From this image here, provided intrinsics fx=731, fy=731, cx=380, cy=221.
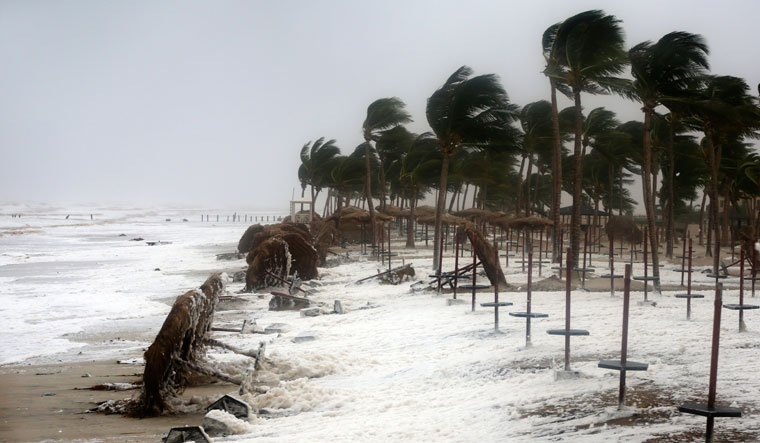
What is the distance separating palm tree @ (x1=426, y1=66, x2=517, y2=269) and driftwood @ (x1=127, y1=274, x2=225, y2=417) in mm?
14375

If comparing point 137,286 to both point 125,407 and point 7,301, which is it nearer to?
point 7,301

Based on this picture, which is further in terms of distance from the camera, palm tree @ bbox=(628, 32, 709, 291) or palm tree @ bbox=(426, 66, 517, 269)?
palm tree @ bbox=(426, 66, 517, 269)

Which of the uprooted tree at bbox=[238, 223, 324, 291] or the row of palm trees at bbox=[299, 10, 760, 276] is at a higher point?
the row of palm trees at bbox=[299, 10, 760, 276]

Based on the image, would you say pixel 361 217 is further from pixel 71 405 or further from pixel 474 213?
pixel 71 405

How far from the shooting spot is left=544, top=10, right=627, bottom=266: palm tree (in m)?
22.4

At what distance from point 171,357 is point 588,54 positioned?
61.1 ft

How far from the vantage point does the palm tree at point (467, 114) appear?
74.4 feet

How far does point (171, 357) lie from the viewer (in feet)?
24.1

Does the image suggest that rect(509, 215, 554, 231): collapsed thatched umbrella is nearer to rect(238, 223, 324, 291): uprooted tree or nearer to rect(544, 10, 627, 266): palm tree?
rect(544, 10, 627, 266): palm tree

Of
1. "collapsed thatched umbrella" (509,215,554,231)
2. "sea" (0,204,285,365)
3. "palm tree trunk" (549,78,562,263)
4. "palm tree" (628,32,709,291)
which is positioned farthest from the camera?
"collapsed thatched umbrella" (509,215,554,231)

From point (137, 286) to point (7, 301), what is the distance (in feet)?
13.5

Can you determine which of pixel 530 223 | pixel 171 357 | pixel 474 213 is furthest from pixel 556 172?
pixel 171 357

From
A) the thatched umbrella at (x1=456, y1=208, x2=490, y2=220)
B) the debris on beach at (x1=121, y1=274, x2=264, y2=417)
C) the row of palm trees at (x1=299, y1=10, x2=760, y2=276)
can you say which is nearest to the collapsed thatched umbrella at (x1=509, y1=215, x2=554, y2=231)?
the row of palm trees at (x1=299, y1=10, x2=760, y2=276)

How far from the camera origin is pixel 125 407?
7.36 meters
